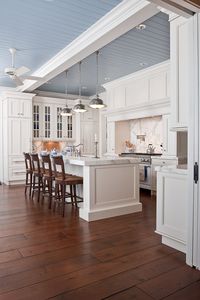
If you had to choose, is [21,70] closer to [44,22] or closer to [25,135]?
[44,22]

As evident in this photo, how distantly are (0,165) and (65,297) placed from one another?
6.68 m

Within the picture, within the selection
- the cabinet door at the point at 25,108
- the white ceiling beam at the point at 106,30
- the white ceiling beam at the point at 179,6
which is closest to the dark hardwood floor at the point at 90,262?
the white ceiling beam at the point at 179,6

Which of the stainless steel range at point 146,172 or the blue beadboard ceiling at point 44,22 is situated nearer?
the blue beadboard ceiling at point 44,22

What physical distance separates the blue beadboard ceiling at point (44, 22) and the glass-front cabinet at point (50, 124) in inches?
126

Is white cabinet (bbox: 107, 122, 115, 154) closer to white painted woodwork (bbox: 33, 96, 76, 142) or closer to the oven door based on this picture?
the oven door

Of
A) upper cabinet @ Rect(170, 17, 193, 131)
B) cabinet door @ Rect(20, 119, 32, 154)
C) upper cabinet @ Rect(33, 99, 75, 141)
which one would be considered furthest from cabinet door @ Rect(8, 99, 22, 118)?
upper cabinet @ Rect(170, 17, 193, 131)

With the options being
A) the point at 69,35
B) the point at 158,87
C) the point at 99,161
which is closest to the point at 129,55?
the point at 158,87

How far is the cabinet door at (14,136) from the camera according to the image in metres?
7.38

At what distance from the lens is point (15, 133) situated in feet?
24.5

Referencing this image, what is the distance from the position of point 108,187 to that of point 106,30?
2.37 metres

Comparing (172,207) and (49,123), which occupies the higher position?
(49,123)

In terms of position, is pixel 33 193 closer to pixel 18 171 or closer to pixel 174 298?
pixel 18 171

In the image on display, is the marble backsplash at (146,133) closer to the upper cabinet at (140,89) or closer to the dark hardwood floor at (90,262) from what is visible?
the upper cabinet at (140,89)

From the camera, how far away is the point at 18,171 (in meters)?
7.51
